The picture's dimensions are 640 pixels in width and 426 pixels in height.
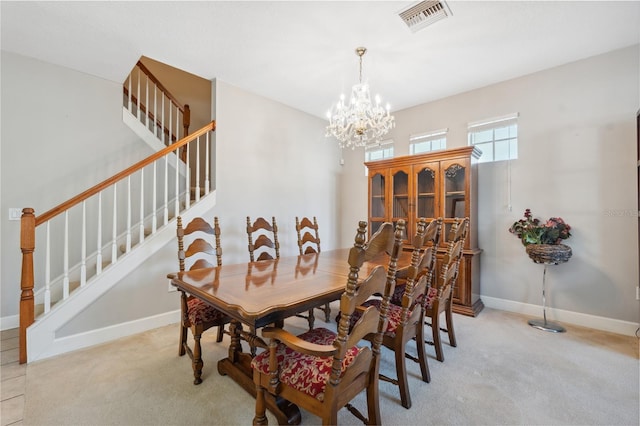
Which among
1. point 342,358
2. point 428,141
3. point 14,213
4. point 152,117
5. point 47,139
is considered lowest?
point 342,358

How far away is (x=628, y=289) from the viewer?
8.58 feet

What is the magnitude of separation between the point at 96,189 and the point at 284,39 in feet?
7.06

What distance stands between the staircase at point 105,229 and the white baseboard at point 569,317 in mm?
3658

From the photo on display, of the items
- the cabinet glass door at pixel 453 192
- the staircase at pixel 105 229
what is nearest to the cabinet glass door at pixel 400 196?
the cabinet glass door at pixel 453 192

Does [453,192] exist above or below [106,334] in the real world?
above

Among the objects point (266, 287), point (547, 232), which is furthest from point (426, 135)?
point (266, 287)

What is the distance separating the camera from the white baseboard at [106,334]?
221 centimetres

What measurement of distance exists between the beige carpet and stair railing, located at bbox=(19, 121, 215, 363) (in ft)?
2.11

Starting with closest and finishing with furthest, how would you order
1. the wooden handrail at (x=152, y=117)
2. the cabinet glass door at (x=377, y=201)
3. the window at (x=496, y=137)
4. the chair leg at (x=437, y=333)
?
the chair leg at (x=437, y=333)
the window at (x=496, y=137)
the wooden handrail at (x=152, y=117)
the cabinet glass door at (x=377, y=201)

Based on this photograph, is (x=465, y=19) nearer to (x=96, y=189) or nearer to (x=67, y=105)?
(x=96, y=189)

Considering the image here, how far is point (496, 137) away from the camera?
3.38 metres

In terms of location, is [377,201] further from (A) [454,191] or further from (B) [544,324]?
(B) [544,324]

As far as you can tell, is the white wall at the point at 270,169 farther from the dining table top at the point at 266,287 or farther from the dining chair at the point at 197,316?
the dining table top at the point at 266,287

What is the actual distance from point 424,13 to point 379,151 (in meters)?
2.40
